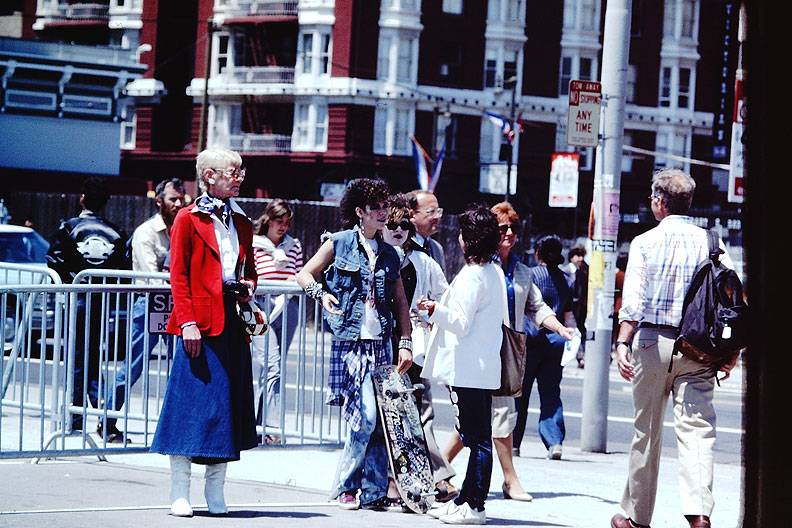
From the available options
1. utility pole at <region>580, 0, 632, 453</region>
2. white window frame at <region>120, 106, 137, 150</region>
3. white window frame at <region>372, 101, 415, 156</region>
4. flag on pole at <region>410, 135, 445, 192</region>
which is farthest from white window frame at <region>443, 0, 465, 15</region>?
utility pole at <region>580, 0, 632, 453</region>

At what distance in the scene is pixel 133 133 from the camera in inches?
2350

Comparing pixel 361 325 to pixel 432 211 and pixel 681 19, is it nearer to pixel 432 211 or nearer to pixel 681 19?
pixel 432 211

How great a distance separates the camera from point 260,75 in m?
55.8

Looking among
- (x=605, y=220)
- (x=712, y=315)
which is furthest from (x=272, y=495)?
(x=605, y=220)

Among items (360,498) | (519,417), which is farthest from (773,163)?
(519,417)

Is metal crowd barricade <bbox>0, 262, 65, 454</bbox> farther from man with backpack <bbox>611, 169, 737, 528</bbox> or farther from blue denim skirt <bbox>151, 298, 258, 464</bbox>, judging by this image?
man with backpack <bbox>611, 169, 737, 528</bbox>

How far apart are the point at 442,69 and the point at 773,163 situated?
177 feet

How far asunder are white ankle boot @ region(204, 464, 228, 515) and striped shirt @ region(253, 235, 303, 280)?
3854mm

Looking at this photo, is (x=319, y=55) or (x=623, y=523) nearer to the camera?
(x=623, y=523)

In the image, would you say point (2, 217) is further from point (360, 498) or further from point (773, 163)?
point (773, 163)

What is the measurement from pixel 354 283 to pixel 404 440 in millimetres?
891

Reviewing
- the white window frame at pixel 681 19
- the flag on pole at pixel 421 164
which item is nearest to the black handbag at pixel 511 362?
the flag on pole at pixel 421 164

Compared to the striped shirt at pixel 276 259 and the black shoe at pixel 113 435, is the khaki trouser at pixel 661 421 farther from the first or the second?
the striped shirt at pixel 276 259

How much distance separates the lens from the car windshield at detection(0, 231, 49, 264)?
19.5m
